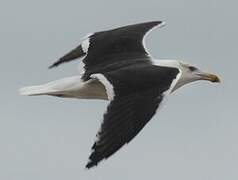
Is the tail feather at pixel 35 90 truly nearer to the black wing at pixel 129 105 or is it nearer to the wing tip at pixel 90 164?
the black wing at pixel 129 105

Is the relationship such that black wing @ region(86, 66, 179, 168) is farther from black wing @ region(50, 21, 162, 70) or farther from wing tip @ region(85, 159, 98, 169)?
black wing @ region(50, 21, 162, 70)

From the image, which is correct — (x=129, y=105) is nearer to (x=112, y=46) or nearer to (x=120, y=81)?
(x=120, y=81)

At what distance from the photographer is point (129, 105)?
15172 millimetres

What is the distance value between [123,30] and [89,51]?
1122 mm

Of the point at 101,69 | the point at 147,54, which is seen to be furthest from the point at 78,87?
the point at 147,54

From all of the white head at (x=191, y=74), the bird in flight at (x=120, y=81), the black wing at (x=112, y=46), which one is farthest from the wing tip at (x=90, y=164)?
the white head at (x=191, y=74)

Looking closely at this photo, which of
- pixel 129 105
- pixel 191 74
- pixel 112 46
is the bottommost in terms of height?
pixel 191 74

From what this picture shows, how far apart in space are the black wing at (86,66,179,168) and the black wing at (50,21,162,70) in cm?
174

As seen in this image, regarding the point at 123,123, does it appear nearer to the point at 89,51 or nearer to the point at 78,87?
the point at 78,87

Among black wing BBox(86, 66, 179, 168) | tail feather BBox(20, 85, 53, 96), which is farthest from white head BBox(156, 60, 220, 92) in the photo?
tail feather BBox(20, 85, 53, 96)

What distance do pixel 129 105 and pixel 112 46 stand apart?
3.44 meters

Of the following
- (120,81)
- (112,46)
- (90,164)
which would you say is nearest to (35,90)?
(112,46)

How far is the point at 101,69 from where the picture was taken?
17.2m

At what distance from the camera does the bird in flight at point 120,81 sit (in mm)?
14586
